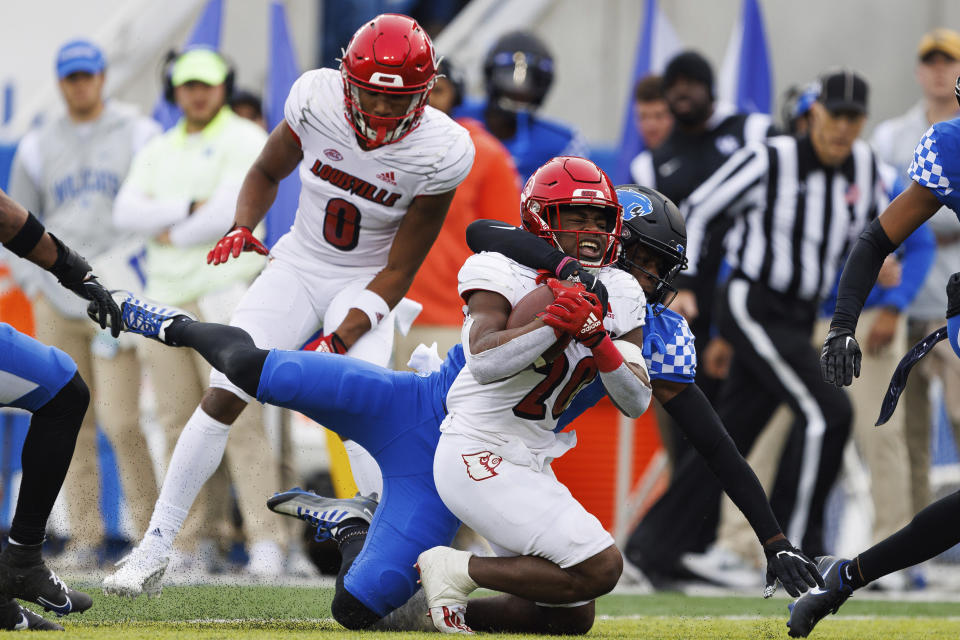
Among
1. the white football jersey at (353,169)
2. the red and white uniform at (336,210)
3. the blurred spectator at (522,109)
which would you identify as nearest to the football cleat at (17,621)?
the red and white uniform at (336,210)

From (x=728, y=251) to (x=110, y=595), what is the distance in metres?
3.45

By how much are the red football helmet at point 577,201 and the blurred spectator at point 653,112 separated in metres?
4.05

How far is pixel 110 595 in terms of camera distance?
484cm

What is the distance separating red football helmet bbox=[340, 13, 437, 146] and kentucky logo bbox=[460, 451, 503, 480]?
130 cm

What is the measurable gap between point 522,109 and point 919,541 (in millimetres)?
4003

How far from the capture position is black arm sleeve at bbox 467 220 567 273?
4.21 meters

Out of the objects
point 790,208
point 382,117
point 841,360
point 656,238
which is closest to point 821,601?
point 841,360

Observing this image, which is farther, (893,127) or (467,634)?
(893,127)

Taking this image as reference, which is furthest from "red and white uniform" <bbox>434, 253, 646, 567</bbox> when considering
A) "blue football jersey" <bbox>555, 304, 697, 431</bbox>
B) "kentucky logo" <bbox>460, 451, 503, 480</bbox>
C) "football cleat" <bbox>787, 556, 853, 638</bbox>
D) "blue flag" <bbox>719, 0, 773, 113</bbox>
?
"blue flag" <bbox>719, 0, 773, 113</bbox>

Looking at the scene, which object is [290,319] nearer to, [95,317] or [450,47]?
[95,317]

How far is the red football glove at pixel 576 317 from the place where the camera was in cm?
392

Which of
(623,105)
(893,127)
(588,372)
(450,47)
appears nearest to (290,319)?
(588,372)

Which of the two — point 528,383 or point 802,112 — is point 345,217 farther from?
point 802,112

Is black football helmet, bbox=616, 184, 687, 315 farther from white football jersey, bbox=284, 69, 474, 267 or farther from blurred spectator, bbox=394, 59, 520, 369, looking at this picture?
blurred spectator, bbox=394, 59, 520, 369
